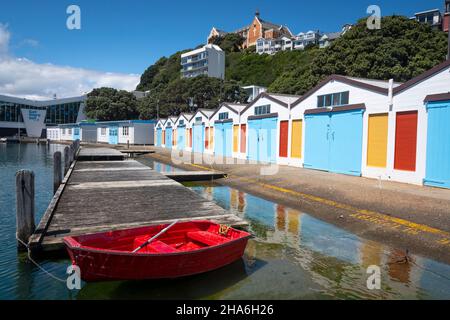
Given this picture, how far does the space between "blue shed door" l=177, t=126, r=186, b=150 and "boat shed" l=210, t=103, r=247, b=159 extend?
911cm

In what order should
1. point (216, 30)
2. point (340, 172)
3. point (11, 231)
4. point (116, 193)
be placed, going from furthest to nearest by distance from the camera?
point (216, 30)
point (340, 172)
point (116, 193)
point (11, 231)

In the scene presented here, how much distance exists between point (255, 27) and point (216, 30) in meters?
20.4

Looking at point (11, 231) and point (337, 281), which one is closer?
point (337, 281)

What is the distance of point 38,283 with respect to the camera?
22.9 feet

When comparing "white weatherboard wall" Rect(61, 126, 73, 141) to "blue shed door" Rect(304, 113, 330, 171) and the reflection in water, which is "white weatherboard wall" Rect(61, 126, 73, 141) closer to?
"blue shed door" Rect(304, 113, 330, 171)

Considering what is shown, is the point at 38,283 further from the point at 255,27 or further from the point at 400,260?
the point at 255,27

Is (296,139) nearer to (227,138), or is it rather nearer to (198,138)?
(227,138)

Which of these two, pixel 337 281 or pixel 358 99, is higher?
pixel 358 99

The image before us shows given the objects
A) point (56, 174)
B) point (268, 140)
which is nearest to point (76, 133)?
point (268, 140)

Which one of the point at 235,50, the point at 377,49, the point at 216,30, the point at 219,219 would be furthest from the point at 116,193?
the point at 216,30

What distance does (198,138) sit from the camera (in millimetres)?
41000

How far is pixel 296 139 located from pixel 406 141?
8.60 metres

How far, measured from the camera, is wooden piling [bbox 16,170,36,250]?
7.96 meters

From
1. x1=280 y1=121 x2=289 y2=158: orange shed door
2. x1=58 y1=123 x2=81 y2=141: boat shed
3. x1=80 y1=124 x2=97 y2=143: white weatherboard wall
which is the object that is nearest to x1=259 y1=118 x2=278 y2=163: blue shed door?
x1=280 y1=121 x2=289 y2=158: orange shed door
